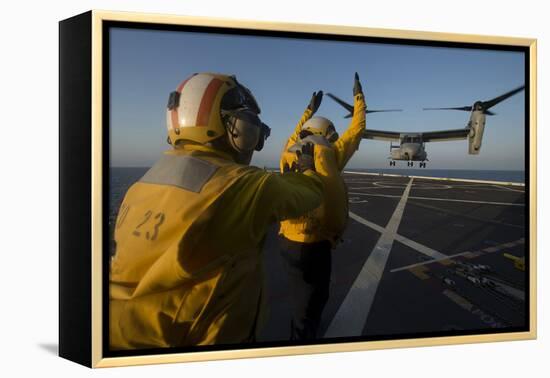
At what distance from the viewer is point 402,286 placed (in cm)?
394

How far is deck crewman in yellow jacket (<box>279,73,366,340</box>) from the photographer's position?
370 centimetres

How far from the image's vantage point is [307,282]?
377 cm

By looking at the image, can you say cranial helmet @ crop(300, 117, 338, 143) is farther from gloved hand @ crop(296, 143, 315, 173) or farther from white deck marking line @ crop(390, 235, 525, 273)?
white deck marking line @ crop(390, 235, 525, 273)

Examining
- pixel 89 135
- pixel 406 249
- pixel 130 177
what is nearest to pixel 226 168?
pixel 130 177

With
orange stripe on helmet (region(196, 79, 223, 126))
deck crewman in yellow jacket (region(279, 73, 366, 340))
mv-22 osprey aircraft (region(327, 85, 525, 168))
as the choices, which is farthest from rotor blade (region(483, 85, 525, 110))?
orange stripe on helmet (region(196, 79, 223, 126))

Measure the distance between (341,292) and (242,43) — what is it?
1.64 m

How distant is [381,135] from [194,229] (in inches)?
54.1

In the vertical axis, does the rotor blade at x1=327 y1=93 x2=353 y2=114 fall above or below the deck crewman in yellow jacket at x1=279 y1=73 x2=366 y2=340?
above

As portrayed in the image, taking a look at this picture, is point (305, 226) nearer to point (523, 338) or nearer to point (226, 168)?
point (226, 168)

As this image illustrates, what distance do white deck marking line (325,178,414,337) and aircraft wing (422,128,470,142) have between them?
2.07 ft

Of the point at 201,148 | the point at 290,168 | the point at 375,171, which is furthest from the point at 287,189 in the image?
the point at 375,171

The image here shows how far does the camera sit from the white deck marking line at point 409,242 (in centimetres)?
390

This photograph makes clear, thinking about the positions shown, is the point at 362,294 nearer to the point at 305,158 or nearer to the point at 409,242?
the point at 409,242

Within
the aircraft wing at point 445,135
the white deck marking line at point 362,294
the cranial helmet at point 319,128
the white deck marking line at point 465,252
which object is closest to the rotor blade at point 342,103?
the cranial helmet at point 319,128
